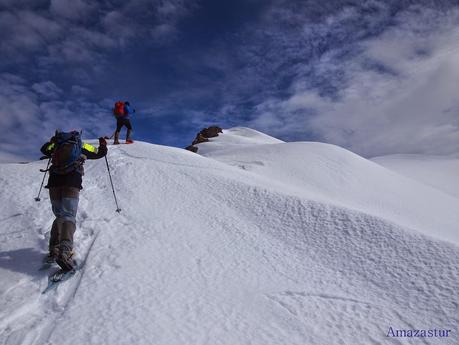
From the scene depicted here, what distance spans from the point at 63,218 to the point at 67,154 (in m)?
1.10

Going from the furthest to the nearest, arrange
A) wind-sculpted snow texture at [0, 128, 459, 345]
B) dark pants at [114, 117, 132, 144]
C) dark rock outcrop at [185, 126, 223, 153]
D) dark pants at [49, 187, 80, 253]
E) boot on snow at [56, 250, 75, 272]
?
dark rock outcrop at [185, 126, 223, 153] → dark pants at [114, 117, 132, 144] → dark pants at [49, 187, 80, 253] → boot on snow at [56, 250, 75, 272] → wind-sculpted snow texture at [0, 128, 459, 345]

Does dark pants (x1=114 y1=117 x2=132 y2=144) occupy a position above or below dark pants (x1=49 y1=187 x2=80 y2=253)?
above

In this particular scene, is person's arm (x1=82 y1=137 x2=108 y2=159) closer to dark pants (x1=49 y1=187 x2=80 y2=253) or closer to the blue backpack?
the blue backpack

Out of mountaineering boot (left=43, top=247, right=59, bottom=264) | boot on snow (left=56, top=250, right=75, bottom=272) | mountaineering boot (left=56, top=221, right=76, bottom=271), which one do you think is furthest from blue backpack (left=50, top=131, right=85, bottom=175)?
boot on snow (left=56, top=250, right=75, bottom=272)

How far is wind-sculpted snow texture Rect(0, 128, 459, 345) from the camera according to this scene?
357 cm

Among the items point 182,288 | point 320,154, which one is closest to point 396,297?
point 182,288

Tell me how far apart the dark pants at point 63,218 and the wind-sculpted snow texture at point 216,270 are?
43 centimetres

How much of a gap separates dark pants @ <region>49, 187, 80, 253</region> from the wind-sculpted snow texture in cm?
43

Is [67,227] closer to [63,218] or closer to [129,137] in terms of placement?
[63,218]

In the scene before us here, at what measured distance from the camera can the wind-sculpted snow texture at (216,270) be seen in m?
3.57

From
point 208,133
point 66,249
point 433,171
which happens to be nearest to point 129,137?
point 66,249

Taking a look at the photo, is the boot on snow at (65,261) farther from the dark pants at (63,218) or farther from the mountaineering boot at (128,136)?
the mountaineering boot at (128,136)

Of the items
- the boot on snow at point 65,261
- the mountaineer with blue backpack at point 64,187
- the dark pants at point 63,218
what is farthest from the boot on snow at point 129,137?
the boot on snow at point 65,261

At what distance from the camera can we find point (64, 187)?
4969 mm
